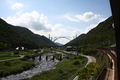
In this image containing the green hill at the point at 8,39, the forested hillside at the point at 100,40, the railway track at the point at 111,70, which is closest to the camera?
the railway track at the point at 111,70

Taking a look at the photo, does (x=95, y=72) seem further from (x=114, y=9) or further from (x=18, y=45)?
(x=18, y=45)

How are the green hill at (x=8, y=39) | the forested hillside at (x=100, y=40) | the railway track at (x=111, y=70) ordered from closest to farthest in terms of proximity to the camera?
the railway track at (x=111, y=70), the forested hillside at (x=100, y=40), the green hill at (x=8, y=39)

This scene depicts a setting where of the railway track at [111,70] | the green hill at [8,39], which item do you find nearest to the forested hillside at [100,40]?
the railway track at [111,70]

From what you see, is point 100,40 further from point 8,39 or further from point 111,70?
point 8,39

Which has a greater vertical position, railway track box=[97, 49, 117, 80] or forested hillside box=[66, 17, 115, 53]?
forested hillside box=[66, 17, 115, 53]

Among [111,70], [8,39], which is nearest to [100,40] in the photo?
[111,70]

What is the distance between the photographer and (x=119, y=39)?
239 inches

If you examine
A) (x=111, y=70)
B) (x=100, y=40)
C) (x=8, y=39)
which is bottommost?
(x=111, y=70)

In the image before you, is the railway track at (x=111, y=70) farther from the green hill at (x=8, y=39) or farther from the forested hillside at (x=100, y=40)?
the green hill at (x=8, y=39)

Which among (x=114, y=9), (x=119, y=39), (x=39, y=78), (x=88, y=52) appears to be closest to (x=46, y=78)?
(x=39, y=78)

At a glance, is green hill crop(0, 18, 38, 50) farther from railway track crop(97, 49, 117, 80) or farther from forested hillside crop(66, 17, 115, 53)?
railway track crop(97, 49, 117, 80)

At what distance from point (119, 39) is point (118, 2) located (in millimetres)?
3250

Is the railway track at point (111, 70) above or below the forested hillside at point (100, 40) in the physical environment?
below

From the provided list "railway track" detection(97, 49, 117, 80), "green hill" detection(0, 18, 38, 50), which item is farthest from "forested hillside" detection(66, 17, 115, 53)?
"green hill" detection(0, 18, 38, 50)
